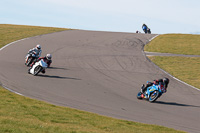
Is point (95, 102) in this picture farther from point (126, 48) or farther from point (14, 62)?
point (126, 48)

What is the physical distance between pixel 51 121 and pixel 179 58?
25.6 metres

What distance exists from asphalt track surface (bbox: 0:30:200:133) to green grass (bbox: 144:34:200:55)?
312cm

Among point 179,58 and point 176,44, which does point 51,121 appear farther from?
point 176,44

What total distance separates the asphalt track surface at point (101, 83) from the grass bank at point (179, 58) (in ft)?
4.52

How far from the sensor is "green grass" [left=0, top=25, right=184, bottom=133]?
29.1 ft

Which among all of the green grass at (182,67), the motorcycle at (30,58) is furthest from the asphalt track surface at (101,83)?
the green grass at (182,67)

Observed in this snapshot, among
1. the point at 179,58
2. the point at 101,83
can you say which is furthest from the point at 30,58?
the point at 179,58

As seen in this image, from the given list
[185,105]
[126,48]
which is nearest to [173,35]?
[126,48]

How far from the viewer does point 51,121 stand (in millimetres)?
10289

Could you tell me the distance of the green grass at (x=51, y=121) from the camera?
8.88 metres

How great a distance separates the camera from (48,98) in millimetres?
15031

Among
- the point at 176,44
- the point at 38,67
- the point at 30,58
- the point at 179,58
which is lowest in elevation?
the point at 38,67

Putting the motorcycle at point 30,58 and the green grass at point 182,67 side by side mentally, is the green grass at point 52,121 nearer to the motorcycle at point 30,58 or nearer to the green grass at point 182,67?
the motorcycle at point 30,58

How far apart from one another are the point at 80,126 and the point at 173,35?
41721 millimetres
